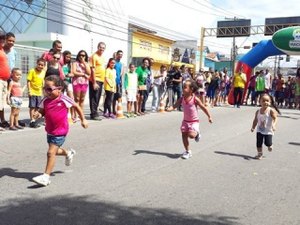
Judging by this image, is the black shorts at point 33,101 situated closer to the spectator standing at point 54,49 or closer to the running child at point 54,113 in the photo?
the spectator standing at point 54,49

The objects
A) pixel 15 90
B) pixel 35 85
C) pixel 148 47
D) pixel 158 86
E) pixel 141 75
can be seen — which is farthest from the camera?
pixel 148 47

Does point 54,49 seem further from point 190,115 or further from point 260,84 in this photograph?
point 260,84

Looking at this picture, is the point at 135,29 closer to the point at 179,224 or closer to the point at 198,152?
the point at 198,152

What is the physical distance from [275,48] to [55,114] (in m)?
17.5

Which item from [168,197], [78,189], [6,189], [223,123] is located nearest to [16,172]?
[6,189]

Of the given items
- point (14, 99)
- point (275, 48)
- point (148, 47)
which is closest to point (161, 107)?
point (14, 99)

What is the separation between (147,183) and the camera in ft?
17.2

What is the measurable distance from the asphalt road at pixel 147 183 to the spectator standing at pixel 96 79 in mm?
2331

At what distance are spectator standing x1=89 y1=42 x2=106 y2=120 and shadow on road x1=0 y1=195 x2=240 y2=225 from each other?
688 centimetres

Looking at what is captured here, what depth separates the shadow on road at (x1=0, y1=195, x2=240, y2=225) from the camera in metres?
3.89

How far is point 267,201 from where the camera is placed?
471 cm

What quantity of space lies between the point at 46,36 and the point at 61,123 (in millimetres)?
28727

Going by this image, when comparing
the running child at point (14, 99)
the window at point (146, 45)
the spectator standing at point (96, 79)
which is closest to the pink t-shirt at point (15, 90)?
the running child at point (14, 99)

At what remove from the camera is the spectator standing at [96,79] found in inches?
439
